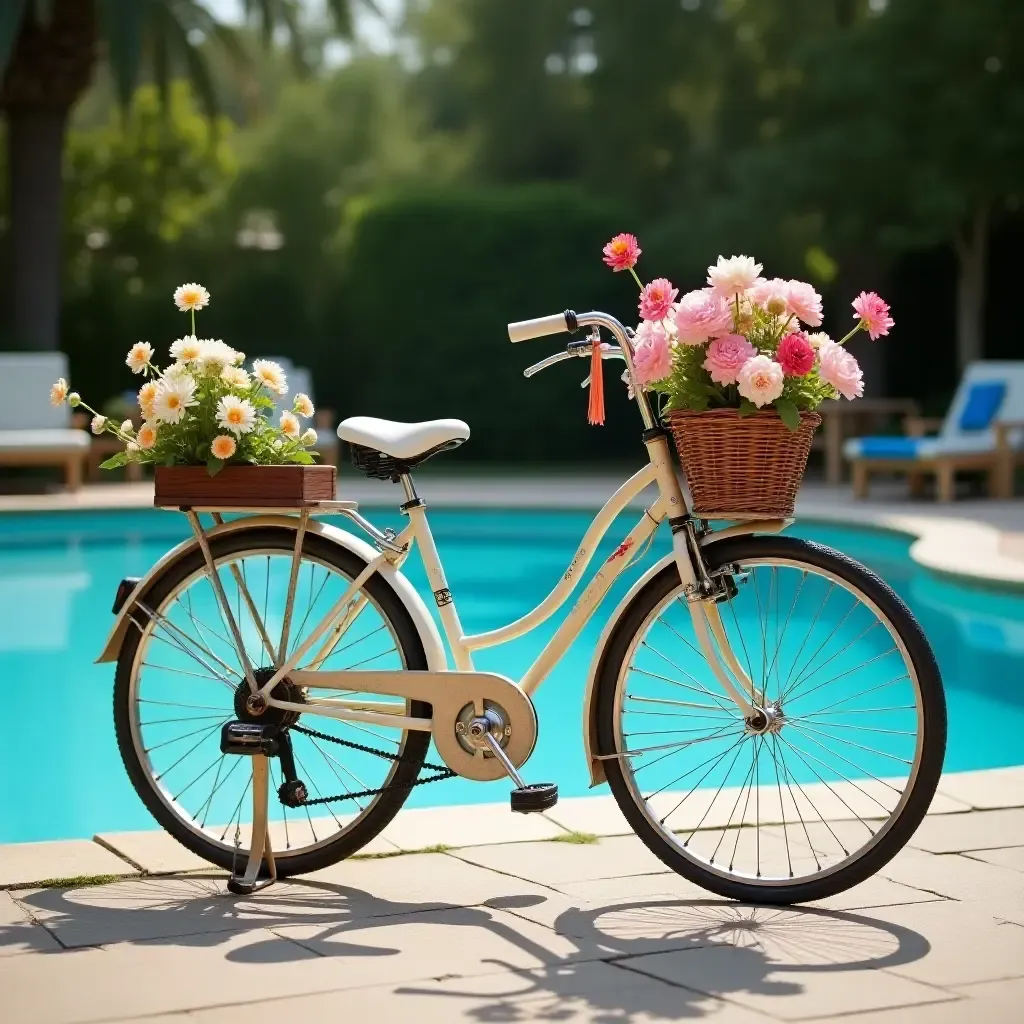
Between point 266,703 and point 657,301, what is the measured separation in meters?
1.01

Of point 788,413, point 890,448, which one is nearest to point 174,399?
point 788,413

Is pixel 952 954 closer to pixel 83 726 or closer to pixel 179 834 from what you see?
pixel 179 834

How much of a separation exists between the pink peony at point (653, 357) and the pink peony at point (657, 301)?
0.02m

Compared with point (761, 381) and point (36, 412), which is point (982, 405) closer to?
point (36, 412)

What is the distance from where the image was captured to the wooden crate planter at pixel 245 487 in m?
3.12

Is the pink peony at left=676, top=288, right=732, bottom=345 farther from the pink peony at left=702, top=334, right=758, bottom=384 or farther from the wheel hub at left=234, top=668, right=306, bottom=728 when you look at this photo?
the wheel hub at left=234, top=668, right=306, bottom=728

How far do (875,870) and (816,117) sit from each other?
13.0 m

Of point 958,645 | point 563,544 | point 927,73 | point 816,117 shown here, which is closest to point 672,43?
point 816,117

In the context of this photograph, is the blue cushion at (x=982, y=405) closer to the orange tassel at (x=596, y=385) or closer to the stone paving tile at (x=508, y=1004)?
the orange tassel at (x=596, y=385)

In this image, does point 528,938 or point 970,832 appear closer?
point 528,938

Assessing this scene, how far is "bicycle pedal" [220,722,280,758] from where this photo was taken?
124 inches

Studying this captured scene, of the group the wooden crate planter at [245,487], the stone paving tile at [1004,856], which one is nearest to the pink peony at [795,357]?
the wooden crate planter at [245,487]

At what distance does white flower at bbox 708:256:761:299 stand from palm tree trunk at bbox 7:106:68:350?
12.7 metres

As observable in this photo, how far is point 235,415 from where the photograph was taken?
3117 millimetres
